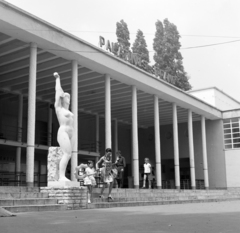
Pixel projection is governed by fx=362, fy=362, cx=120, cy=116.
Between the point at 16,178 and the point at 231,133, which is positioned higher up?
the point at 231,133

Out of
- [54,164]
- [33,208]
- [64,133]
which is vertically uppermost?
[64,133]

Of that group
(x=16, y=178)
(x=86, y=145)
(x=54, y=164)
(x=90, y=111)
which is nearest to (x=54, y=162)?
(x=54, y=164)

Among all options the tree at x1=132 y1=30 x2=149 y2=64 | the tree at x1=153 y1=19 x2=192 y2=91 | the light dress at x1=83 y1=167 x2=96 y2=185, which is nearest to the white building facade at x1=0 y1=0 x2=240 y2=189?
the light dress at x1=83 y1=167 x2=96 y2=185

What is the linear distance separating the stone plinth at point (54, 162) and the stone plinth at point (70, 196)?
0.49 m

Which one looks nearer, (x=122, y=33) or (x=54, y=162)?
(x=54, y=162)

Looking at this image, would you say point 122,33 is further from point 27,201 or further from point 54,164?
point 27,201

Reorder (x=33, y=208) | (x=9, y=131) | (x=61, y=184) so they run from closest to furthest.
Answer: (x=33, y=208)
(x=61, y=184)
(x=9, y=131)

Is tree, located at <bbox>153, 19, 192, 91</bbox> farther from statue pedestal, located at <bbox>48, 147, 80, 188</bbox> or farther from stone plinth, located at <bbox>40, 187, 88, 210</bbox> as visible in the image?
stone plinth, located at <bbox>40, 187, 88, 210</bbox>

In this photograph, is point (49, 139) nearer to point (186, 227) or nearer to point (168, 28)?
point (186, 227)

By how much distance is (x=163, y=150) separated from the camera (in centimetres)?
3541

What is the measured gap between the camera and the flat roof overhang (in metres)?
14.0

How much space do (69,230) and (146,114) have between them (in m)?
25.3

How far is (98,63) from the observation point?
58.6 ft

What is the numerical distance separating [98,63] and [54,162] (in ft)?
25.4
